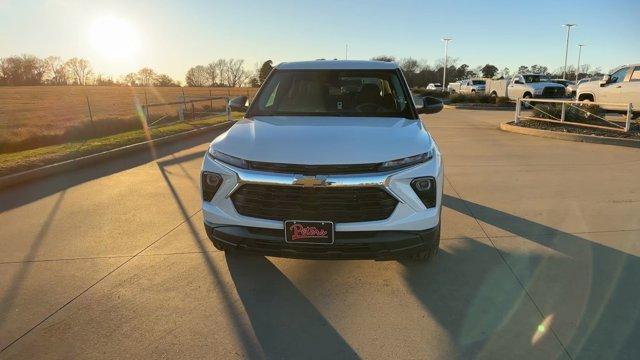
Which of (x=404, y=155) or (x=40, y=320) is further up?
(x=404, y=155)

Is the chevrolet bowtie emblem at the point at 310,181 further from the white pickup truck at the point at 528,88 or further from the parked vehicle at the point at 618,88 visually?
the white pickup truck at the point at 528,88

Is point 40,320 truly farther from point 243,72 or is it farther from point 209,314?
point 243,72

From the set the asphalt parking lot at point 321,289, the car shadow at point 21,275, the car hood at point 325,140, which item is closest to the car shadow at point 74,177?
the asphalt parking lot at point 321,289

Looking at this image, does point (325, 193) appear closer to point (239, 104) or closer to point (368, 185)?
point (368, 185)

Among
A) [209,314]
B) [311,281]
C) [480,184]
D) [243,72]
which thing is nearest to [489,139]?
[480,184]

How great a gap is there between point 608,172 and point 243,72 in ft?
294

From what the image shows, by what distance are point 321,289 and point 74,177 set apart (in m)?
6.00

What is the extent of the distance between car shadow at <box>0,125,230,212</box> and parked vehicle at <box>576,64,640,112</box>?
13.0m

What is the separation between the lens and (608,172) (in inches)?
308

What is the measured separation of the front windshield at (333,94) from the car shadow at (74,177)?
12.9ft

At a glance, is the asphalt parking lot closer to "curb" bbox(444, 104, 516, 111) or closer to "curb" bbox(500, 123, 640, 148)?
"curb" bbox(500, 123, 640, 148)

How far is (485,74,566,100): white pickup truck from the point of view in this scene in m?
25.9

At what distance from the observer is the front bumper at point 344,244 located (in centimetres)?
323

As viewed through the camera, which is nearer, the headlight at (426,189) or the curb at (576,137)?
the headlight at (426,189)
